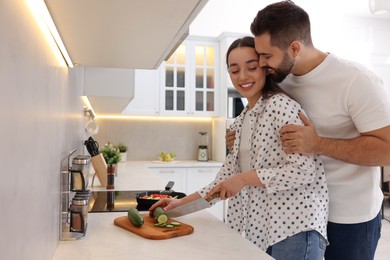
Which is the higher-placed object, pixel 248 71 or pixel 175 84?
pixel 175 84

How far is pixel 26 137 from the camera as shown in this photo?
70 centimetres

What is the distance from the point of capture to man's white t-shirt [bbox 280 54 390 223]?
4.35 feet

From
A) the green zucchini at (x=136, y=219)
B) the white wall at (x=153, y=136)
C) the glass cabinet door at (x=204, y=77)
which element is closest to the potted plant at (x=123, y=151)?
the white wall at (x=153, y=136)

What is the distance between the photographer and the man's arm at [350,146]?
4.09 ft

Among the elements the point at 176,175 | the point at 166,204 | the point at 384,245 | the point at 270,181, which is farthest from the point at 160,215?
the point at 384,245

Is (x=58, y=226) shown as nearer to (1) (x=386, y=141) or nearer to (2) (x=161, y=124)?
(1) (x=386, y=141)

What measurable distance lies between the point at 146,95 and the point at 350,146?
150 inches

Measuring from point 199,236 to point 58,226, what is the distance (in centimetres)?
45

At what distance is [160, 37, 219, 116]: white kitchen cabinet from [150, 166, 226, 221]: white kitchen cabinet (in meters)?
0.75

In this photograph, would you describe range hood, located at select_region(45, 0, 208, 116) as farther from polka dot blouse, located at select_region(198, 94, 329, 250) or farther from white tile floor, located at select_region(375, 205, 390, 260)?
white tile floor, located at select_region(375, 205, 390, 260)

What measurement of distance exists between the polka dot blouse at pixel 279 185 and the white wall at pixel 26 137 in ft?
2.21

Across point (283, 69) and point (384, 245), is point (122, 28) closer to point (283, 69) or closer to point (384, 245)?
point (283, 69)

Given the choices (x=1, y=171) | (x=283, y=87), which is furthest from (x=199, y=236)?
(x=1, y=171)

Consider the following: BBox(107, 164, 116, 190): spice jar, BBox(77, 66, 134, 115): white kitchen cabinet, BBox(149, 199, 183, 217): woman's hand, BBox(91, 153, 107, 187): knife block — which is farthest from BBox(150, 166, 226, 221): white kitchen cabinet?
BBox(149, 199, 183, 217): woman's hand
